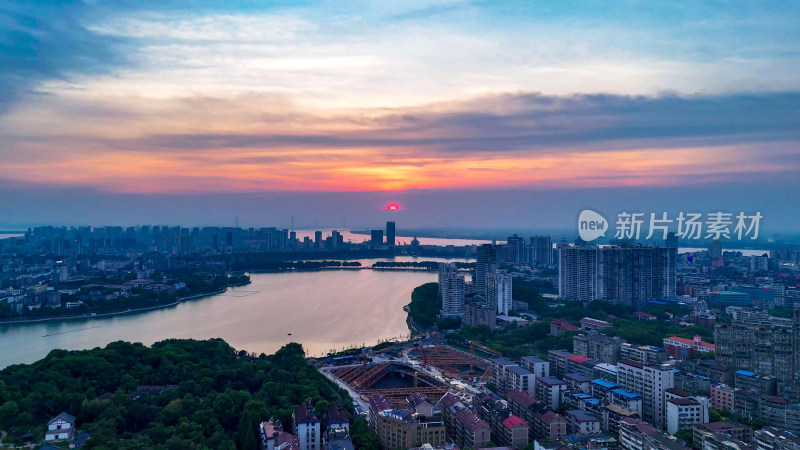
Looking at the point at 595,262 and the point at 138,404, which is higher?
the point at 595,262

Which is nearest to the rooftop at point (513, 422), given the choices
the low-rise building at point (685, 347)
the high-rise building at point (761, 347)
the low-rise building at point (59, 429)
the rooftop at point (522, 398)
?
the rooftop at point (522, 398)

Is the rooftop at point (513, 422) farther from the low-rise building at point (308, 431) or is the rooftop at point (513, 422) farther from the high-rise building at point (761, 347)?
the high-rise building at point (761, 347)

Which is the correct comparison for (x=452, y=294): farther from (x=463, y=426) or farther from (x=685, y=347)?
(x=463, y=426)

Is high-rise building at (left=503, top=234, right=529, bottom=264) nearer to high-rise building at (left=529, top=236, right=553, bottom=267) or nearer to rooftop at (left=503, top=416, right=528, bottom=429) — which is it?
high-rise building at (left=529, top=236, right=553, bottom=267)

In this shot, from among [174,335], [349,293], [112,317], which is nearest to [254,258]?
[349,293]

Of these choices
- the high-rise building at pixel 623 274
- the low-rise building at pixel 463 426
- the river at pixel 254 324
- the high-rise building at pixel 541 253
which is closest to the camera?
the low-rise building at pixel 463 426

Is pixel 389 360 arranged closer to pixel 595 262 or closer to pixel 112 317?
pixel 595 262
